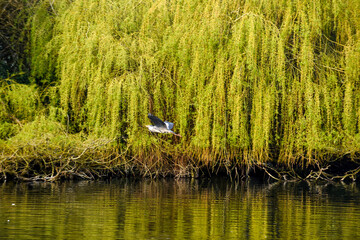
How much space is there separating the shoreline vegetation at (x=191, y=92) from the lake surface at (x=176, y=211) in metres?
0.88

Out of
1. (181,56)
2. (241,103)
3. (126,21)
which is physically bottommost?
(241,103)

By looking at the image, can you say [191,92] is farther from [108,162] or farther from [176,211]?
[176,211]

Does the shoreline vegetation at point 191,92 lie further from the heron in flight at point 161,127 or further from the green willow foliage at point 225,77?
the heron in flight at point 161,127

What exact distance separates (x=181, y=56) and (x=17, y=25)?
5984mm

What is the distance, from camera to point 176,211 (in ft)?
37.3

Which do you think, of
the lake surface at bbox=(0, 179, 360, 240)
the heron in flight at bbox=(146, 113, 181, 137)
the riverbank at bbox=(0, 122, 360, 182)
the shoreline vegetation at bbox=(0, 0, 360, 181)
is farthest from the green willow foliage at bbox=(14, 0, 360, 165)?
the lake surface at bbox=(0, 179, 360, 240)

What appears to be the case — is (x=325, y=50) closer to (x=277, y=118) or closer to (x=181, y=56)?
(x=277, y=118)

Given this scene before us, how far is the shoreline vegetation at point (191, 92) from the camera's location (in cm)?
1517

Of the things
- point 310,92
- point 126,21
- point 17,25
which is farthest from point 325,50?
point 17,25

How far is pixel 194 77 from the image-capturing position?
51.2 ft

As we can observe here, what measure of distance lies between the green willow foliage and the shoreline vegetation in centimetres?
3

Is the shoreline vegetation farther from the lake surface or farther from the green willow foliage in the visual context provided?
the lake surface

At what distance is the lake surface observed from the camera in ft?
30.9

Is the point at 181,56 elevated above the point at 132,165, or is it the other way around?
the point at 181,56
